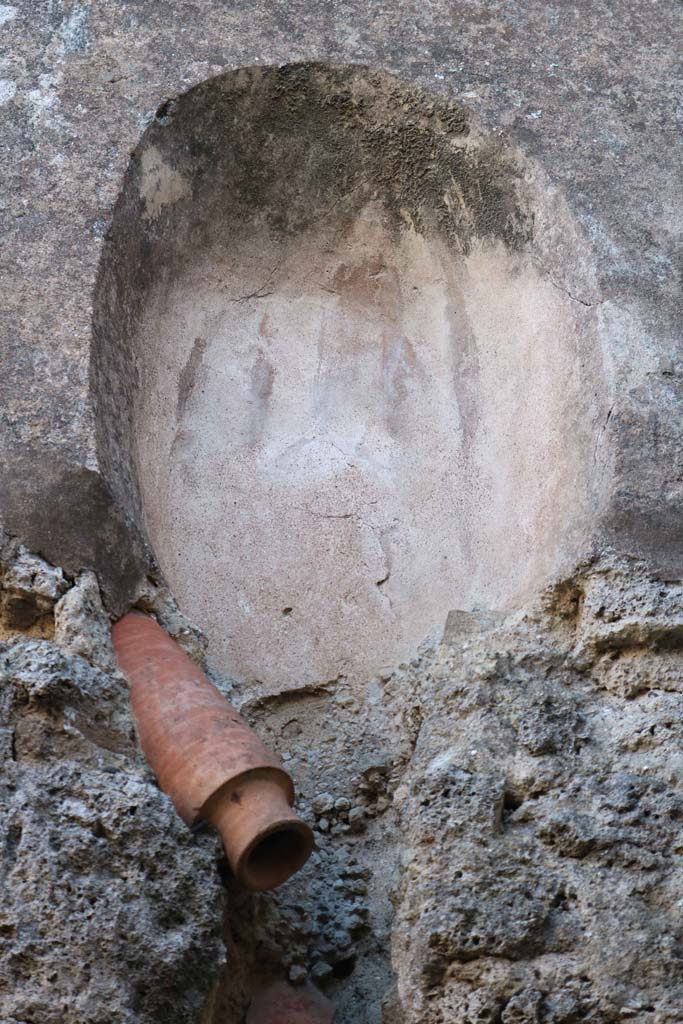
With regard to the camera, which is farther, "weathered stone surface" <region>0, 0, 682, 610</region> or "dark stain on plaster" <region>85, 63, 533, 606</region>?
"dark stain on plaster" <region>85, 63, 533, 606</region>

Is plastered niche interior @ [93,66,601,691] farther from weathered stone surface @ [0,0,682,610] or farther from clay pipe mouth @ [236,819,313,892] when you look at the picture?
clay pipe mouth @ [236,819,313,892]

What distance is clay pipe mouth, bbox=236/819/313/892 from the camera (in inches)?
154

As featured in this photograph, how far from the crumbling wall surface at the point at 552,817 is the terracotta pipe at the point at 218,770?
33 centimetres

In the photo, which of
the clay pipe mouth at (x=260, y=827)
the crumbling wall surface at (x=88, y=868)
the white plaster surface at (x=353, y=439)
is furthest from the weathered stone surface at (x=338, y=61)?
the clay pipe mouth at (x=260, y=827)

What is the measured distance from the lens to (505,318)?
17.3 ft

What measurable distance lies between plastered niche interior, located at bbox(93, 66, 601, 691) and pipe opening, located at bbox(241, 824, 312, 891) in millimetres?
861

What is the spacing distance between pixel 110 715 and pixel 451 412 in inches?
72.3

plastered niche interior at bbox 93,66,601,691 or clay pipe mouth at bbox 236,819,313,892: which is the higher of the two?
plastered niche interior at bbox 93,66,601,691

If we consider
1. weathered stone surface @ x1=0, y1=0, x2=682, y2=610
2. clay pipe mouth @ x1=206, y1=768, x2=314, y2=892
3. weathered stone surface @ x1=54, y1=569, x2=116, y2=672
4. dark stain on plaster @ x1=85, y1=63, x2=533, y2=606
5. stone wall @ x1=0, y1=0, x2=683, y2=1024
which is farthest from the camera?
dark stain on plaster @ x1=85, y1=63, x2=533, y2=606

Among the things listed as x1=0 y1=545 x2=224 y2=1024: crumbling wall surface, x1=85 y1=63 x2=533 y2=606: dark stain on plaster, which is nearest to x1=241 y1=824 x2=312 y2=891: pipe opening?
x1=0 y1=545 x2=224 y2=1024: crumbling wall surface

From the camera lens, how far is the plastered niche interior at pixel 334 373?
489 cm

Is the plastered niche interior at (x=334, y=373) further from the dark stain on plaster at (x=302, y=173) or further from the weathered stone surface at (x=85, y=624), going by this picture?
the weathered stone surface at (x=85, y=624)

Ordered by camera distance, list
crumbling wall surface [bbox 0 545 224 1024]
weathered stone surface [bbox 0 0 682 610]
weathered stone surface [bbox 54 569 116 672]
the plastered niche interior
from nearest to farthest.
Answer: crumbling wall surface [bbox 0 545 224 1024] → weathered stone surface [bbox 54 569 116 672] → weathered stone surface [bbox 0 0 682 610] → the plastered niche interior

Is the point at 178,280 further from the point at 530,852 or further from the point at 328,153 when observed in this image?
the point at 530,852
